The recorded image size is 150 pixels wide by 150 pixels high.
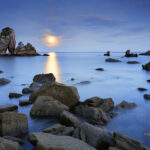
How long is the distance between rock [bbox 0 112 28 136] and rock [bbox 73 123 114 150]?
1943 millimetres

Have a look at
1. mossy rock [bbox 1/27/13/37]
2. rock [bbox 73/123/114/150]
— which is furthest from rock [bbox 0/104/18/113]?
mossy rock [bbox 1/27/13/37]

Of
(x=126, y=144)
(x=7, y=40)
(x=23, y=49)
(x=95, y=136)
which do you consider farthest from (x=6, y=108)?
(x=7, y=40)

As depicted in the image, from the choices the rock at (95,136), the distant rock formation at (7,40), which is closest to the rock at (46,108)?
the rock at (95,136)

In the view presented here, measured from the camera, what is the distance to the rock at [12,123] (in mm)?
4734

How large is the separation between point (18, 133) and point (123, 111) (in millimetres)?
4917

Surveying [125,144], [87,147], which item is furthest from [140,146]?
[87,147]

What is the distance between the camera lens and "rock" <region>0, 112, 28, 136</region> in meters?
4.73

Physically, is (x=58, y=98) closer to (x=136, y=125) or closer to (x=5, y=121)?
(x=5, y=121)

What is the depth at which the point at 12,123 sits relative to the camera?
4.86 metres

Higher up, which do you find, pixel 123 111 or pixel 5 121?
pixel 5 121

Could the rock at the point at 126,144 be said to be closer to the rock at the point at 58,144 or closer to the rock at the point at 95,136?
the rock at the point at 95,136

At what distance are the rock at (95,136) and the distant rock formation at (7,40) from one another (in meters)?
82.3

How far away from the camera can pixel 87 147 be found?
352 centimetres

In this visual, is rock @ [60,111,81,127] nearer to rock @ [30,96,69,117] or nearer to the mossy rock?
rock @ [30,96,69,117]
